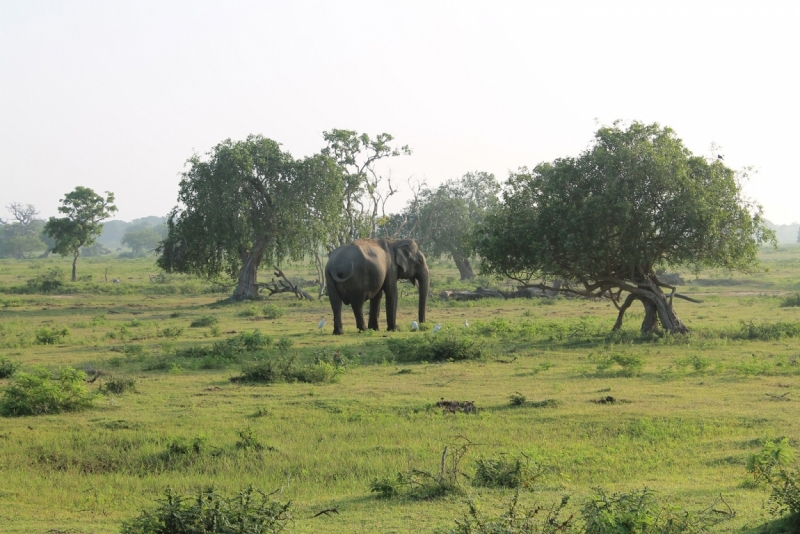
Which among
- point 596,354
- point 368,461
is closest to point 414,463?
point 368,461

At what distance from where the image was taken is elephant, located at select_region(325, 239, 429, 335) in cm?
2305

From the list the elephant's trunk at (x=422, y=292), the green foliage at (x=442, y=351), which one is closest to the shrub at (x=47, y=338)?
the green foliage at (x=442, y=351)

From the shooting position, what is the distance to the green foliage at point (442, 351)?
18.2m

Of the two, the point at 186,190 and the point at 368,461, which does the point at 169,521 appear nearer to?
the point at 368,461

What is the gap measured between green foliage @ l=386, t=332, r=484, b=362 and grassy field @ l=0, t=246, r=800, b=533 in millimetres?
218

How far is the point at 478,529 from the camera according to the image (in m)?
6.40

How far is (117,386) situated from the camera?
14.3 metres

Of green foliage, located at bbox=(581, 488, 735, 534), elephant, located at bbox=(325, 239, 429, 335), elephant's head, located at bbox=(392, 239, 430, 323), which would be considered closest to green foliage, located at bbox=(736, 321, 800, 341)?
elephant's head, located at bbox=(392, 239, 430, 323)

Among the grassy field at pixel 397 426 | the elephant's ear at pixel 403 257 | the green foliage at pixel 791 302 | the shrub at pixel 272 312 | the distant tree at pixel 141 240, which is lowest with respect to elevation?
the grassy field at pixel 397 426

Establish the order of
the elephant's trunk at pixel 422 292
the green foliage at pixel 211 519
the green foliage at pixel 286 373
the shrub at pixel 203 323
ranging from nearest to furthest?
the green foliage at pixel 211 519 < the green foliage at pixel 286 373 < the elephant's trunk at pixel 422 292 < the shrub at pixel 203 323

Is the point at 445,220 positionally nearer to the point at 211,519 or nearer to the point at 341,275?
the point at 341,275

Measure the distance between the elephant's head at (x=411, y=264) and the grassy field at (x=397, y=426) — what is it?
316 cm

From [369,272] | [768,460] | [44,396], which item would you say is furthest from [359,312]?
[768,460]

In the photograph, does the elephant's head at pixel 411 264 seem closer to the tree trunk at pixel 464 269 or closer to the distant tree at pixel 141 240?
the tree trunk at pixel 464 269
